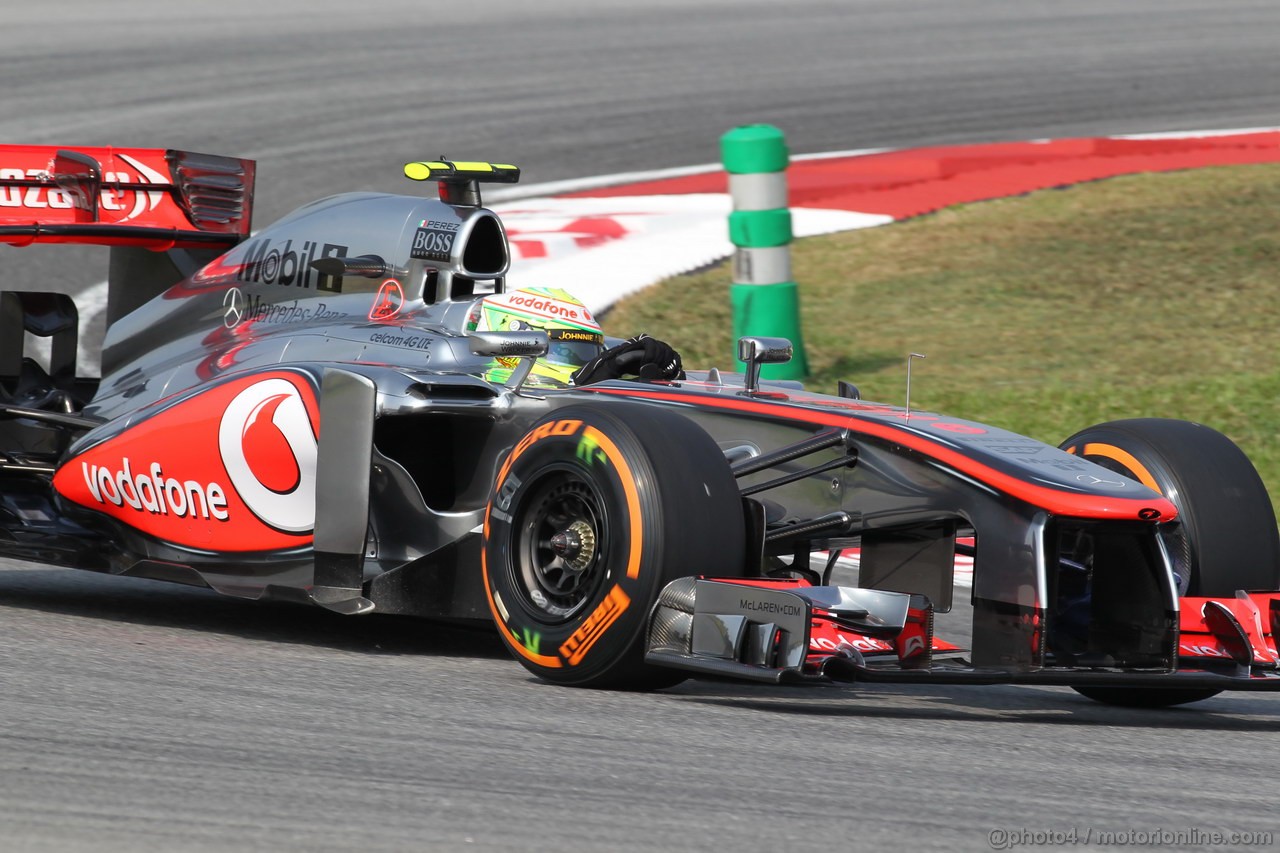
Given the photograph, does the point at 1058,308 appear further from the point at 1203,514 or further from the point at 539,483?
the point at 539,483

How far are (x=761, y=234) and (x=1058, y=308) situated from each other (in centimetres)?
283

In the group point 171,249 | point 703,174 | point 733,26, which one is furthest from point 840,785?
point 733,26

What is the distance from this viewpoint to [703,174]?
15.8 m

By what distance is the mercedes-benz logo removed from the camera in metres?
7.27

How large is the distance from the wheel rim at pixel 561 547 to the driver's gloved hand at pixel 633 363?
943mm

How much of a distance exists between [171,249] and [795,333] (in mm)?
4127

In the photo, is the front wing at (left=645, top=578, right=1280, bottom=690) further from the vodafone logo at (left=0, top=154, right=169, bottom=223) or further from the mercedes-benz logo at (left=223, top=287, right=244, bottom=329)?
the vodafone logo at (left=0, top=154, right=169, bottom=223)

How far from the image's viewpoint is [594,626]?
5.29m

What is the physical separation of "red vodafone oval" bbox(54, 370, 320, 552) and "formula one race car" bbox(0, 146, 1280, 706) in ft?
0.04

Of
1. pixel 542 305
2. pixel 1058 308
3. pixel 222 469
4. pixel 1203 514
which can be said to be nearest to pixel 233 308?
pixel 222 469

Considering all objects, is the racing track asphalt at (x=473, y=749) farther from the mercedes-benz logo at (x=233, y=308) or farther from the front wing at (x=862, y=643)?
the mercedes-benz logo at (x=233, y=308)

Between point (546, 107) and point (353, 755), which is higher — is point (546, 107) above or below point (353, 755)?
above

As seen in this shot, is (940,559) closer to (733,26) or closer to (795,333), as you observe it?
(795,333)

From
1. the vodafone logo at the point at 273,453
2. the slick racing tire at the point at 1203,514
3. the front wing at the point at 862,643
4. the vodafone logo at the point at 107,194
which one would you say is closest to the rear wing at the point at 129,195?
the vodafone logo at the point at 107,194
